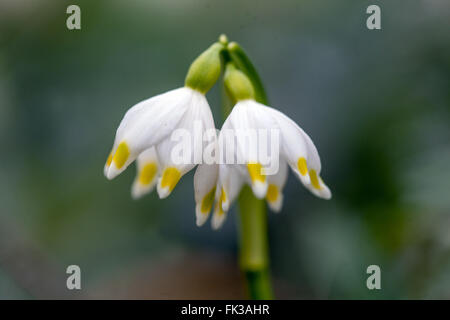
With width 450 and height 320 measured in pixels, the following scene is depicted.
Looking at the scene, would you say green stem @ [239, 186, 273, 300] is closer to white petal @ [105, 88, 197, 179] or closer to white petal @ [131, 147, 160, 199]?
white petal @ [131, 147, 160, 199]

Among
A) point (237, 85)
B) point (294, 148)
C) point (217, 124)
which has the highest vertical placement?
point (217, 124)

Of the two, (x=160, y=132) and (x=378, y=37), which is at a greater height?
(x=378, y=37)

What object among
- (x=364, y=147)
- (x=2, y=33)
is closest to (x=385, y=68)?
(x=364, y=147)

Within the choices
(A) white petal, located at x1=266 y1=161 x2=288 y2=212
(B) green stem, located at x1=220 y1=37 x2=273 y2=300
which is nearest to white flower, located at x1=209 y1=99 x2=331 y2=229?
(A) white petal, located at x1=266 y1=161 x2=288 y2=212

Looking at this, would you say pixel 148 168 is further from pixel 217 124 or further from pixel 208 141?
pixel 217 124

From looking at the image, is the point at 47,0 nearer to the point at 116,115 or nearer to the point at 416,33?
the point at 116,115

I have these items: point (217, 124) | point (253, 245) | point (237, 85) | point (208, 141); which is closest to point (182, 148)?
point (208, 141)
